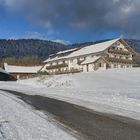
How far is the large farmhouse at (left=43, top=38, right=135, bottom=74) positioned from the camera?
98062 mm

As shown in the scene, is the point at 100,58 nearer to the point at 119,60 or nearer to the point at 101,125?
the point at 119,60

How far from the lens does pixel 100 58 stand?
320ft

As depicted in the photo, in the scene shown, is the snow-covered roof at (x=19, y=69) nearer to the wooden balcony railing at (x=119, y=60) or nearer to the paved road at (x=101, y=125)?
the wooden balcony railing at (x=119, y=60)

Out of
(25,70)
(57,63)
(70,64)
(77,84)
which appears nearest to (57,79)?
(77,84)

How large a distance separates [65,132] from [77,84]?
3673 cm

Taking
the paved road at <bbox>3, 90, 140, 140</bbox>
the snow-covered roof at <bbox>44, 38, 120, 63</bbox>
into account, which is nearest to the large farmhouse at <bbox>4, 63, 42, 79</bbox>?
the snow-covered roof at <bbox>44, 38, 120, 63</bbox>

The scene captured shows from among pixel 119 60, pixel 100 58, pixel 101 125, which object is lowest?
pixel 101 125

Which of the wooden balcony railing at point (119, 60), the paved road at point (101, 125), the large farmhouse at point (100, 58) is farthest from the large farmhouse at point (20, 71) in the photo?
the paved road at point (101, 125)

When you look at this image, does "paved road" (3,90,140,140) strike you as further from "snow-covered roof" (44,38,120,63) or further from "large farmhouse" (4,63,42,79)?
"large farmhouse" (4,63,42,79)

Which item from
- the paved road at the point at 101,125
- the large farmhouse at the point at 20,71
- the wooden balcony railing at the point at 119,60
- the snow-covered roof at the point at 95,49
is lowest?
the paved road at the point at 101,125

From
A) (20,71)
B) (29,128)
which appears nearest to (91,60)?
(20,71)

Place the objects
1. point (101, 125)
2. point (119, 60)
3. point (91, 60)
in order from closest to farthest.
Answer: point (101, 125)
point (91, 60)
point (119, 60)

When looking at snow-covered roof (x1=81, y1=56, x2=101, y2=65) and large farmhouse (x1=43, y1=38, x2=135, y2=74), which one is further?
large farmhouse (x1=43, y1=38, x2=135, y2=74)

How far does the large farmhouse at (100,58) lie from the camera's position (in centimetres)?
9806
